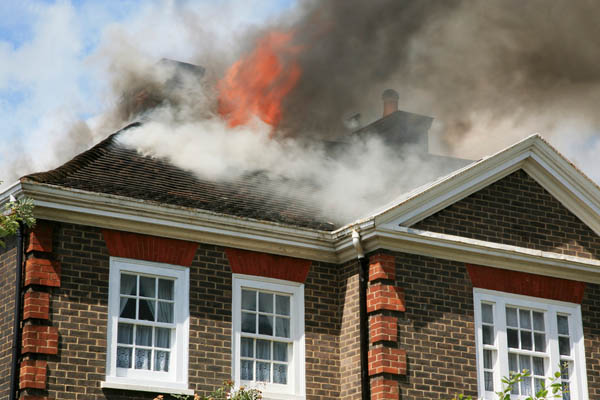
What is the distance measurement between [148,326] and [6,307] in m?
2.12

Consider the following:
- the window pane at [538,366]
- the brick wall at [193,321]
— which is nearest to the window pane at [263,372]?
the brick wall at [193,321]

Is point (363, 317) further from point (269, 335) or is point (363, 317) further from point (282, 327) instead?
point (269, 335)

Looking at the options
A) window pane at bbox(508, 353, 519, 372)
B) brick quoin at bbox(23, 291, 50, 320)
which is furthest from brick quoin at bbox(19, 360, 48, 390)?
window pane at bbox(508, 353, 519, 372)

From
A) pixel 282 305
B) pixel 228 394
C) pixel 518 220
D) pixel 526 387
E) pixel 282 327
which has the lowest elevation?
pixel 228 394

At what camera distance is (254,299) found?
17562mm

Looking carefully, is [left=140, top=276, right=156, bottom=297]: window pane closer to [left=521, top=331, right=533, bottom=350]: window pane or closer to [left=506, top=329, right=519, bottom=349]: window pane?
[left=506, top=329, right=519, bottom=349]: window pane

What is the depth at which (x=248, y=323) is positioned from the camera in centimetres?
1739

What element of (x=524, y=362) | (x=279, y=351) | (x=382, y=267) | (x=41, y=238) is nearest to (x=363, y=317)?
(x=382, y=267)

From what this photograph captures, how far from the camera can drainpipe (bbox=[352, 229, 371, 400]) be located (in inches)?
670

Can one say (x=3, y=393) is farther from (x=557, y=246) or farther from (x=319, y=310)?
(x=557, y=246)

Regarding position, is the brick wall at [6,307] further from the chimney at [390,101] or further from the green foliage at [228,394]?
the chimney at [390,101]

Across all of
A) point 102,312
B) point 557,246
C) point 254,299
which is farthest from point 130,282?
point 557,246

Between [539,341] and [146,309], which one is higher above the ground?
[146,309]

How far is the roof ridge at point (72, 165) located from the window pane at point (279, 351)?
14.0 feet
